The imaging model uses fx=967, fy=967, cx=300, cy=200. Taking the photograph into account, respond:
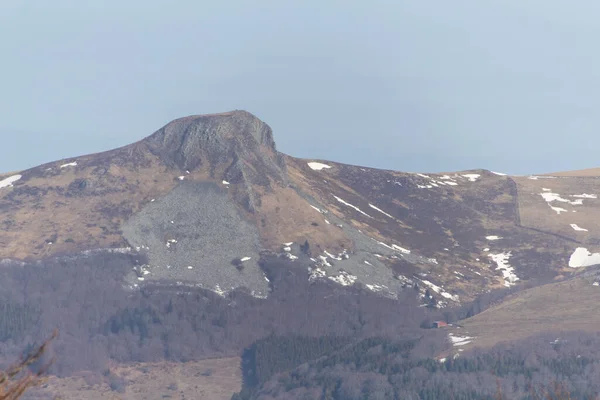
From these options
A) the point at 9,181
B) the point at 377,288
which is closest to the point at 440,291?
the point at 377,288

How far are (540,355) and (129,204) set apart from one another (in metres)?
83.7

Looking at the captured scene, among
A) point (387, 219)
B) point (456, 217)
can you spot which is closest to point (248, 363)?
point (387, 219)

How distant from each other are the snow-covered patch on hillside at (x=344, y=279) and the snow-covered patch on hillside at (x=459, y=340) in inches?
1246

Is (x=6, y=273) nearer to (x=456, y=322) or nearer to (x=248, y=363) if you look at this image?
(x=248, y=363)

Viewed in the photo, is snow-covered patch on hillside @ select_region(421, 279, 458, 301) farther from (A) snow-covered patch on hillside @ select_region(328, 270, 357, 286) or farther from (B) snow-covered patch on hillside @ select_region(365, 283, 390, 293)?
(A) snow-covered patch on hillside @ select_region(328, 270, 357, 286)

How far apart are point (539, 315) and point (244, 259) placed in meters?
48.1

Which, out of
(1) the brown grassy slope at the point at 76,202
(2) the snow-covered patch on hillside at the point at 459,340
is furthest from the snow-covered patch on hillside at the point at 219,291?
(2) the snow-covered patch on hillside at the point at 459,340

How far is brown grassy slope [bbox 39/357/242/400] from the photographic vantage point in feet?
378

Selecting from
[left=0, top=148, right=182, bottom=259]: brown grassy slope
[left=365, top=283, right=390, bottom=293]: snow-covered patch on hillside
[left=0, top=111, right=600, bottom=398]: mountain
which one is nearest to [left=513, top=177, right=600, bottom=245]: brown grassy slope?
[left=0, top=111, right=600, bottom=398]: mountain

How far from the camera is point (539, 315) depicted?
129 metres

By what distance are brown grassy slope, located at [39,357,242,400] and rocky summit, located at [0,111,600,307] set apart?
20859mm

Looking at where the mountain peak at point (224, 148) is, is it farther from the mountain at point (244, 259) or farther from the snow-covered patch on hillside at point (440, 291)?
the snow-covered patch on hillside at point (440, 291)

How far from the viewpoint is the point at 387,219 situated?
187 metres

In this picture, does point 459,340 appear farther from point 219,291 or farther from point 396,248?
point 396,248
